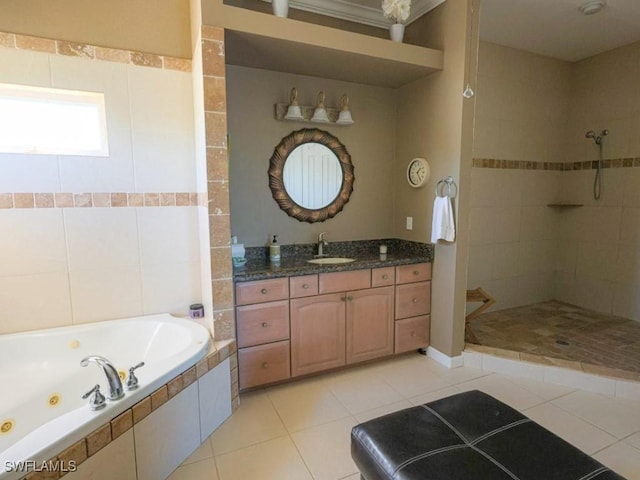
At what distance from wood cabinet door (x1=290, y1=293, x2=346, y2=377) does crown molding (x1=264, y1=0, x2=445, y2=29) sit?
7.08 feet

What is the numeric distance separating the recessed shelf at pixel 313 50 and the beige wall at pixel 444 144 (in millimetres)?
149

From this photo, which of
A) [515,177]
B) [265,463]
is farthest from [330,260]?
[515,177]

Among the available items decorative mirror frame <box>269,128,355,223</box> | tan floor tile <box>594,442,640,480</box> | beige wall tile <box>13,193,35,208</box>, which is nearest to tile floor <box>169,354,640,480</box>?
tan floor tile <box>594,442,640,480</box>

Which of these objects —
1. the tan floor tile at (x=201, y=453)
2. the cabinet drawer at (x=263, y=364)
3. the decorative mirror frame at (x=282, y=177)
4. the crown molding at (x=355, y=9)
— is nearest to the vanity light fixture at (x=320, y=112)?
the decorative mirror frame at (x=282, y=177)

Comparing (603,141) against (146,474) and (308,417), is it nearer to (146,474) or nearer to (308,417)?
(308,417)

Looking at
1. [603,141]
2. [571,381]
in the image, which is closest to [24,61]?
[571,381]

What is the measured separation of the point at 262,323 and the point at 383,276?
38.5 inches

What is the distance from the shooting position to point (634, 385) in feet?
7.24

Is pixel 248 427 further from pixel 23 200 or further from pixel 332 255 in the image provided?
pixel 23 200

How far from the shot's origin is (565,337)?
116 inches

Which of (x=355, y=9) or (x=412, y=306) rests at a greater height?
(x=355, y=9)

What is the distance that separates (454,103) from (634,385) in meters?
2.22

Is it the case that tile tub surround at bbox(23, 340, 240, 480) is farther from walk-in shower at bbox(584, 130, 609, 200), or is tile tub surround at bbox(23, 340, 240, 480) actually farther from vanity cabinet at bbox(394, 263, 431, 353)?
walk-in shower at bbox(584, 130, 609, 200)

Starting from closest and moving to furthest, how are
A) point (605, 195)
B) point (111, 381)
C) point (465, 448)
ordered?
point (465, 448)
point (111, 381)
point (605, 195)
